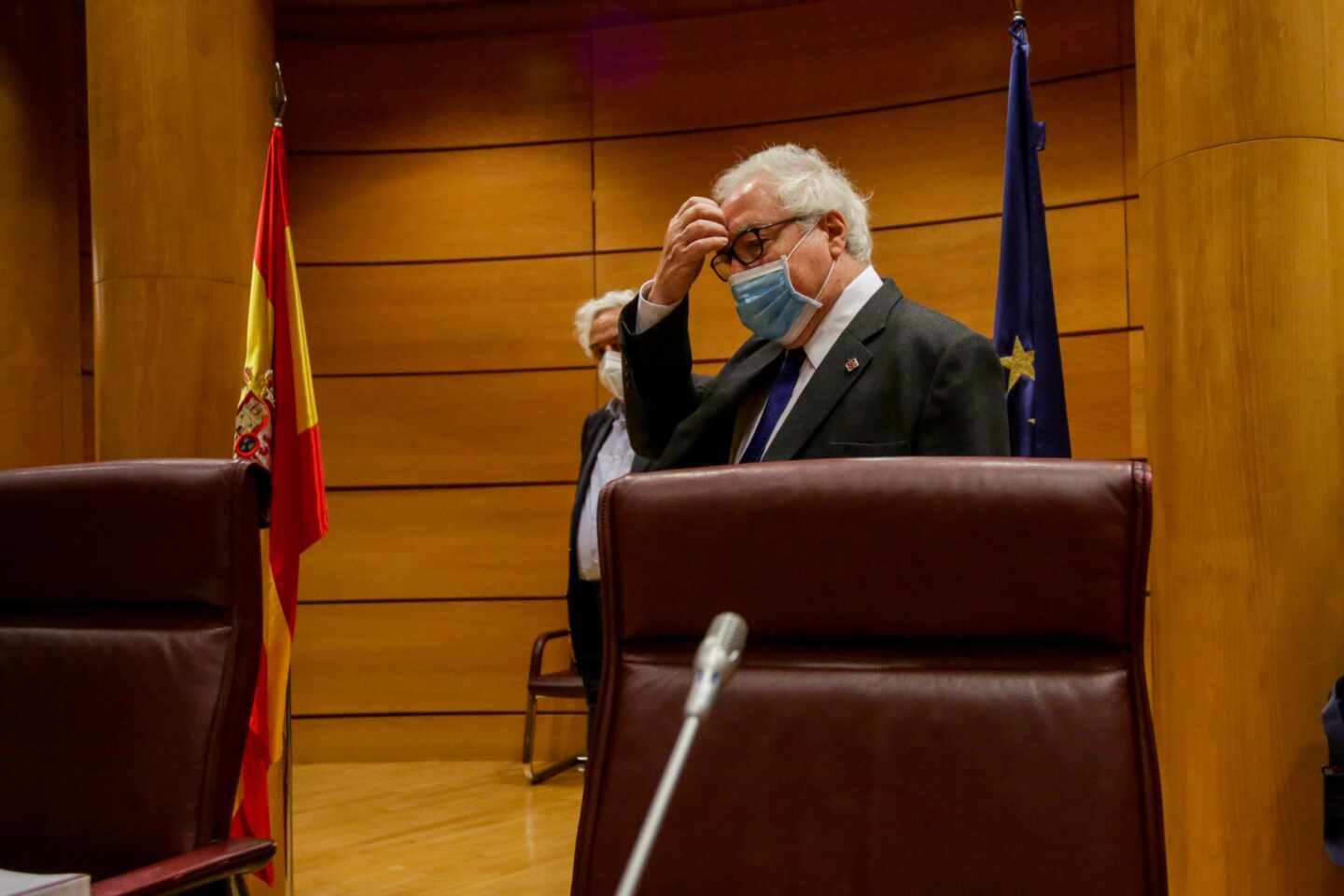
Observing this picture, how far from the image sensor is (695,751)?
1.07 m

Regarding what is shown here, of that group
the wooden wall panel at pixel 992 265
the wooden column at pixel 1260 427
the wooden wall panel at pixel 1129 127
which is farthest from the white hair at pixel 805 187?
the wooden wall panel at pixel 1129 127

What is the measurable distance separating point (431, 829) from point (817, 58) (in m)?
2.87

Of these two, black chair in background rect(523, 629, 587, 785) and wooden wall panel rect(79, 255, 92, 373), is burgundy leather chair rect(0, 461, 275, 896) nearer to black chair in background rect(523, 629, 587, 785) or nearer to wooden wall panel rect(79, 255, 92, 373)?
black chair in background rect(523, 629, 587, 785)

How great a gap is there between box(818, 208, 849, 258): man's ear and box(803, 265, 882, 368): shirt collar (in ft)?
0.19

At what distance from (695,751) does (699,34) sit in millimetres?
3997

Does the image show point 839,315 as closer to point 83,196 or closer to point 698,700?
point 698,700

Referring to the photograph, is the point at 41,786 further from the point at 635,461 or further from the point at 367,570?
the point at 367,570

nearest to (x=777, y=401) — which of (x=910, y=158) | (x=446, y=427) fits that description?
(x=910, y=158)

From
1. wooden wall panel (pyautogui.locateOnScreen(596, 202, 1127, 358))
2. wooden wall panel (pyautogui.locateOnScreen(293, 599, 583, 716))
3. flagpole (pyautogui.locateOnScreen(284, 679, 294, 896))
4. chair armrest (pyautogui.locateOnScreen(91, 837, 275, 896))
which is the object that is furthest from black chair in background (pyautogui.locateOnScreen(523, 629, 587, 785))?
chair armrest (pyautogui.locateOnScreen(91, 837, 275, 896))

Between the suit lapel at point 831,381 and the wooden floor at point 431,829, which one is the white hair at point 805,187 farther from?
the wooden floor at point 431,829

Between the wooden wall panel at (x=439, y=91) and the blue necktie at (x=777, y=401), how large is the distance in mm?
2923

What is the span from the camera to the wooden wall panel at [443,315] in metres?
4.77

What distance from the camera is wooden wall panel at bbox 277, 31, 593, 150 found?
15.8 feet

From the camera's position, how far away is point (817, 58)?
4531 millimetres
